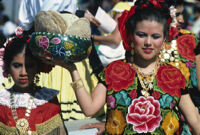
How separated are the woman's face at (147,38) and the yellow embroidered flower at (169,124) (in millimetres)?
472

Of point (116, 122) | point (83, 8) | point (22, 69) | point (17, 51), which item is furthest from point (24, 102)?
point (83, 8)

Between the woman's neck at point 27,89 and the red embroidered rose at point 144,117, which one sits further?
the woman's neck at point 27,89

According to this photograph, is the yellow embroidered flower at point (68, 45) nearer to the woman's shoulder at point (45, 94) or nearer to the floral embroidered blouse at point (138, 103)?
the floral embroidered blouse at point (138, 103)

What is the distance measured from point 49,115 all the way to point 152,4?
1320mm

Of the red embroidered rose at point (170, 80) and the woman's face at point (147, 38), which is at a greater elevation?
the woman's face at point (147, 38)

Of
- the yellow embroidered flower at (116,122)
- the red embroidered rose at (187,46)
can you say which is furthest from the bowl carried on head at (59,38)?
the red embroidered rose at (187,46)

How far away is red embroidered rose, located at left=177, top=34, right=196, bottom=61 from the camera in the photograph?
13.1ft

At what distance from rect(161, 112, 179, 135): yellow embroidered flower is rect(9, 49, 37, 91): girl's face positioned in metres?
1.22

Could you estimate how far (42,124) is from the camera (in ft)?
11.1

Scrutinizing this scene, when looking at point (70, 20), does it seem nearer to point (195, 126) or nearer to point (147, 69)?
point (147, 69)

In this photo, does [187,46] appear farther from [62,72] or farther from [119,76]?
[62,72]

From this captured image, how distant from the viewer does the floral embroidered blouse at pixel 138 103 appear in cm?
290

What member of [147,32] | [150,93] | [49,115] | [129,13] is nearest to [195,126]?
[150,93]

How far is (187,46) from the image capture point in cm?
404
